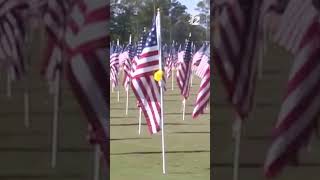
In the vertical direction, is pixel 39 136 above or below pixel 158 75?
below

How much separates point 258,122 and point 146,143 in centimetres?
944

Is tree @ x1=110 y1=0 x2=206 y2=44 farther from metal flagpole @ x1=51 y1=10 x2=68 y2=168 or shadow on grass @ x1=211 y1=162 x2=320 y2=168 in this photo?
shadow on grass @ x1=211 y1=162 x2=320 y2=168

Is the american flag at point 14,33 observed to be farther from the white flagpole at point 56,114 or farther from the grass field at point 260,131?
the grass field at point 260,131

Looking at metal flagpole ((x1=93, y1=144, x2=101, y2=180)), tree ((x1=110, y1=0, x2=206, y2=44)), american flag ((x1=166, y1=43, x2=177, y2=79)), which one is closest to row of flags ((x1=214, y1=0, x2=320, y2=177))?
metal flagpole ((x1=93, y1=144, x2=101, y2=180))

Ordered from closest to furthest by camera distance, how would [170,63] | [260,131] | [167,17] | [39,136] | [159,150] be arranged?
[260,131] < [39,136] < [159,150] < [170,63] < [167,17]

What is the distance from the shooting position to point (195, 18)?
1865 inches

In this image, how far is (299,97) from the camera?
157 inches

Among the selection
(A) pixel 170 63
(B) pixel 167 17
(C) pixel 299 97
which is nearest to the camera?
(C) pixel 299 97

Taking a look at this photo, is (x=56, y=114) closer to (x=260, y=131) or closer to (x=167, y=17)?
(x=260, y=131)

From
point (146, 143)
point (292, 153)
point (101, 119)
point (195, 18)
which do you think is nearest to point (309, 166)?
point (292, 153)

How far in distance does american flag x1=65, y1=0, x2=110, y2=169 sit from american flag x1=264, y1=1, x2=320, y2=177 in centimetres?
105

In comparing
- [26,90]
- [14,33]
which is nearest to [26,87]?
[26,90]

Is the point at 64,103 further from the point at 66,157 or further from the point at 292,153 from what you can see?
the point at 292,153

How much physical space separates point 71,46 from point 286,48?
4.32ft
